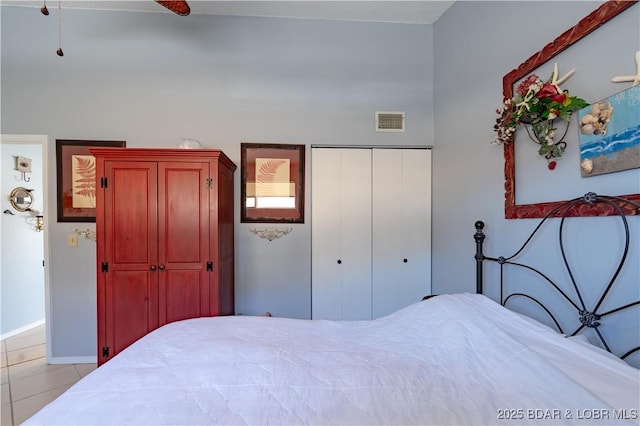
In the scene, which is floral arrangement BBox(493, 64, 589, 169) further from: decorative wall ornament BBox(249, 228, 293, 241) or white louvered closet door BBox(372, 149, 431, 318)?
decorative wall ornament BBox(249, 228, 293, 241)

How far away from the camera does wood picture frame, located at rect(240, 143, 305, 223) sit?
8.02 feet

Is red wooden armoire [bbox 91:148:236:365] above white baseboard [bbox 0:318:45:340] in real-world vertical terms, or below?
above

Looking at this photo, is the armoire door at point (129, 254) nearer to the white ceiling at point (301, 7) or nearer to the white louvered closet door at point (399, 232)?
the white ceiling at point (301, 7)

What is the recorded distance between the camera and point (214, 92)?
241 centimetres

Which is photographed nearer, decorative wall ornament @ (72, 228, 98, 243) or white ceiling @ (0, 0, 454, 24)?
white ceiling @ (0, 0, 454, 24)

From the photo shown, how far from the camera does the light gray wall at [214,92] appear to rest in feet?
7.60

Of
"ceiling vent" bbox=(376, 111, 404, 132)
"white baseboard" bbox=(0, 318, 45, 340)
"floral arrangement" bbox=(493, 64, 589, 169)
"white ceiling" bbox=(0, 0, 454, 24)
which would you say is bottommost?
"white baseboard" bbox=(0, 318, 45, 340)

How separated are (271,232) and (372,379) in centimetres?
172

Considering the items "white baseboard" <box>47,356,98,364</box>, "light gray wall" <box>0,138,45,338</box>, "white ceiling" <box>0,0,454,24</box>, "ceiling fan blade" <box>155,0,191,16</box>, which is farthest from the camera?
"light gray wall" <box>0,138,45,338</box>

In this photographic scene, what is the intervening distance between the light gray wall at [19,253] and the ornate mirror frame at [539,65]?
443cm

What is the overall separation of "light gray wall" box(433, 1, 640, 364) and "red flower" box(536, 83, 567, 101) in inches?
4.1

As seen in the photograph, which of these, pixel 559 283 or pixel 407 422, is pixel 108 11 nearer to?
pixel 407 422

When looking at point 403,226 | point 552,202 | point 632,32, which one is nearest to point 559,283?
point 552,202

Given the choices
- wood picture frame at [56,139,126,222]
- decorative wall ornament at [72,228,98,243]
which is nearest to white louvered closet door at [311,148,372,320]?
wood picture frame at [56,139,126,222]
